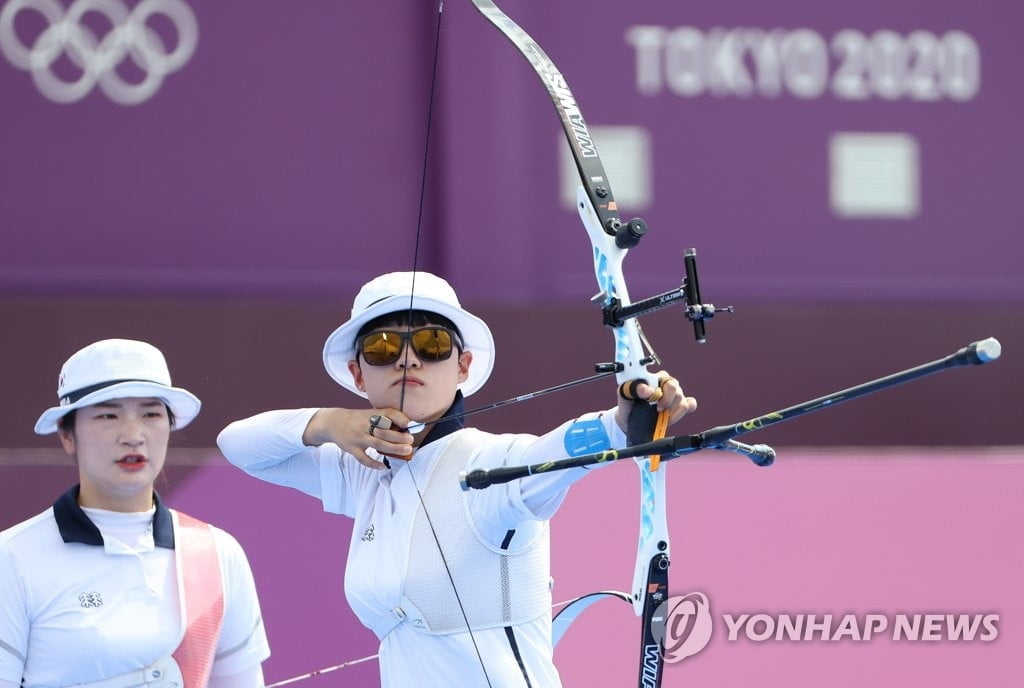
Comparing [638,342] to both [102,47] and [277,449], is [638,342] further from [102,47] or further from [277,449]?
[102,47]

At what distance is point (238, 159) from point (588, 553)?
59.8 inches

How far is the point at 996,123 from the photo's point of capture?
4402 millimetres

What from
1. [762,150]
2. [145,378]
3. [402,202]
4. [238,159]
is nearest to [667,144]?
[762,150]

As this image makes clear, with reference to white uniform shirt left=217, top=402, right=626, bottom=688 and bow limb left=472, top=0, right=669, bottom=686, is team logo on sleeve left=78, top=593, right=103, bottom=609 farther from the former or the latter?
bow limb left=472, top=0, right=669, bottom=686

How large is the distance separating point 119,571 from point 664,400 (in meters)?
0.89

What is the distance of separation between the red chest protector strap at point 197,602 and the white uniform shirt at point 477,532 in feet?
1.03

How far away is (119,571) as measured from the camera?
2182 millimetres

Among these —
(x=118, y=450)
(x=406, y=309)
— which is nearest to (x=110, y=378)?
(x=118, y=450)

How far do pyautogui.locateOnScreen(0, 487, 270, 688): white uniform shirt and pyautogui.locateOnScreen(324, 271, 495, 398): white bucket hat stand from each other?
378 mm

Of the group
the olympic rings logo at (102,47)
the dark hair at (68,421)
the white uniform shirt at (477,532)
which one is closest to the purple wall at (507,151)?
the olympic rings logo at (102,47)

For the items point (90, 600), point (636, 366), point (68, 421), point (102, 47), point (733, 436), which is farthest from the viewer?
point (102, 47)

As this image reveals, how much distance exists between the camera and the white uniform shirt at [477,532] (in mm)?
1806

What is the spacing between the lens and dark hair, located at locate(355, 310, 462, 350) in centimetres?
205

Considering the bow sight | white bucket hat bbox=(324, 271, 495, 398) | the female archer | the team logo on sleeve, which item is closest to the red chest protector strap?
the team logo on sleeve
